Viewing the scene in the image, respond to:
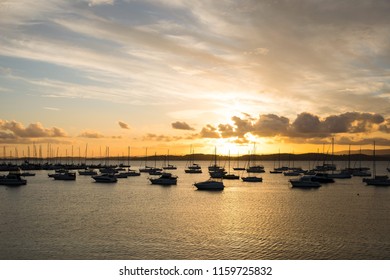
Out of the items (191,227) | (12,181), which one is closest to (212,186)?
(191,227)

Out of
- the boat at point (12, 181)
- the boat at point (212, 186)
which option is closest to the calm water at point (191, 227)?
the boat at point (212, 186)

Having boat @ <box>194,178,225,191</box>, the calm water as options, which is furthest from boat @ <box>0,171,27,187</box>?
boat @ <box>194,178,225,191</box>

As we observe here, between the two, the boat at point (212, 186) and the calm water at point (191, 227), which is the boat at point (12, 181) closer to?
the calm water at point (191, 227)

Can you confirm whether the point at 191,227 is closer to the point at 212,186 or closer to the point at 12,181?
the point at 212,186

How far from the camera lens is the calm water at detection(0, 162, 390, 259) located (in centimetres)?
4288

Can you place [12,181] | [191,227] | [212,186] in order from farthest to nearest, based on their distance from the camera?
[12,181] → [212,186] → [191,227]

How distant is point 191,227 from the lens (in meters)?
56.7

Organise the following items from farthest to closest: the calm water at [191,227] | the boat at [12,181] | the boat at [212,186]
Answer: the boat at [12,181], the boat at [212,186], the calm water at [191,227]

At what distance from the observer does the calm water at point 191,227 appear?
4288 cm

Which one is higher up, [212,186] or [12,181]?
[212,186]

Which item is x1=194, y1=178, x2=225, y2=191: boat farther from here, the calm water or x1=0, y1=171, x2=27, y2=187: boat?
x1=0, y1=171, x2=27, y2=187: boat

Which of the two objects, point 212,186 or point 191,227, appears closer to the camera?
point 191,227
